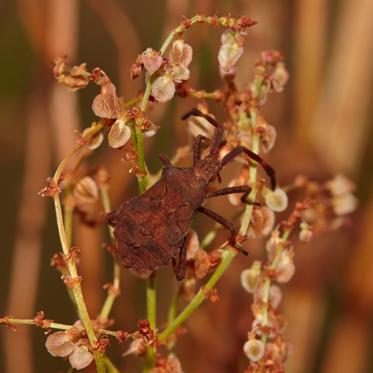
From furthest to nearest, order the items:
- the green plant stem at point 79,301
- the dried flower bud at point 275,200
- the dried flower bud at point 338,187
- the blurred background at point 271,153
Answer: the blurred background at point 271,153 < the dried flower bud at point 338,187 < the dried flower bud at point 275,200 < the green plant stem at point 79,301

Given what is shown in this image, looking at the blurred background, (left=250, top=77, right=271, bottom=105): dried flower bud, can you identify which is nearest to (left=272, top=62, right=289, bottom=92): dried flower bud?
(left=250, top=77, right=271, bottom=105): dried flower bud

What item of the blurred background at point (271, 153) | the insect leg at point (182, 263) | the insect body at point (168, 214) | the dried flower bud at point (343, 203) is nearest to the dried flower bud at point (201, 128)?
the insect body at point (168, 214)

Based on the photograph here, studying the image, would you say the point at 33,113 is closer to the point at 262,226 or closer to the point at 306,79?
the point at 306,79

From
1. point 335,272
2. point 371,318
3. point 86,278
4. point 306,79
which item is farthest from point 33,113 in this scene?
point 371,318

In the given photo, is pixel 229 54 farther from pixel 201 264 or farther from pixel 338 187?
pixel 338 187

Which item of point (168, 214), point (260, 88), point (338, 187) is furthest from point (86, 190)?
point (338, 187)

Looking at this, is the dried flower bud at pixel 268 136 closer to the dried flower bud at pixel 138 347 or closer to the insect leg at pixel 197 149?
the insect leg at pixel 197 149
